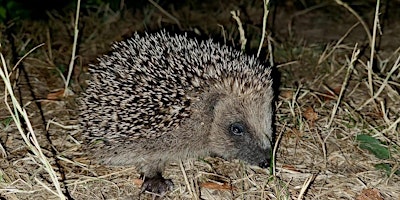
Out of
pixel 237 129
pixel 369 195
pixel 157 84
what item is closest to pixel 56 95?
pixel 157 84

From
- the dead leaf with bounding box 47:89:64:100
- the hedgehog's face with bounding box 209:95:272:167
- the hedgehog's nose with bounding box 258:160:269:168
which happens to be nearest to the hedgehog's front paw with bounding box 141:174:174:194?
the hedgehog's face with bounding box 209:95:272:167

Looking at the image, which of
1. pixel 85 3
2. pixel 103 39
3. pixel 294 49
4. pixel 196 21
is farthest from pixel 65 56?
pixel 294 49

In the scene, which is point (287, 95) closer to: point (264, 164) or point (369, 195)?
point (264, 164)

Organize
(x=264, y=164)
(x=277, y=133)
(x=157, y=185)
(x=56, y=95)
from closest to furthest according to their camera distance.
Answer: (x=157, y=185) → (x=264, y=164) → (x=277, y=133) → (x=56, y=95)

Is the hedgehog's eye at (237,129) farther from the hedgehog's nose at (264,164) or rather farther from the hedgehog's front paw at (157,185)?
the hedgehog's front paw at (157,185)

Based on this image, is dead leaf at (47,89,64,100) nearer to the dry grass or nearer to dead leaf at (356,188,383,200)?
the dry grass

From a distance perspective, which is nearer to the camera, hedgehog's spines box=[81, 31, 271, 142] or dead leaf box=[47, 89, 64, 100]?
hedgehog's spines box=[81, 31, 271, 142]

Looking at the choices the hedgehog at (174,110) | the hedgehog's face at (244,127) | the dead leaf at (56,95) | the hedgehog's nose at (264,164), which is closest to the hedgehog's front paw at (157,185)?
the hedgehog at (174,110)

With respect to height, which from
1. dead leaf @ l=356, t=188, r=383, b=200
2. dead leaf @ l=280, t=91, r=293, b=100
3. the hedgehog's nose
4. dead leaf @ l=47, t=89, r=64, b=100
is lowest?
dead leaf @ l=356, t=188, r=383, b=200

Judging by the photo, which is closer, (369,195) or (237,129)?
(369,195)
